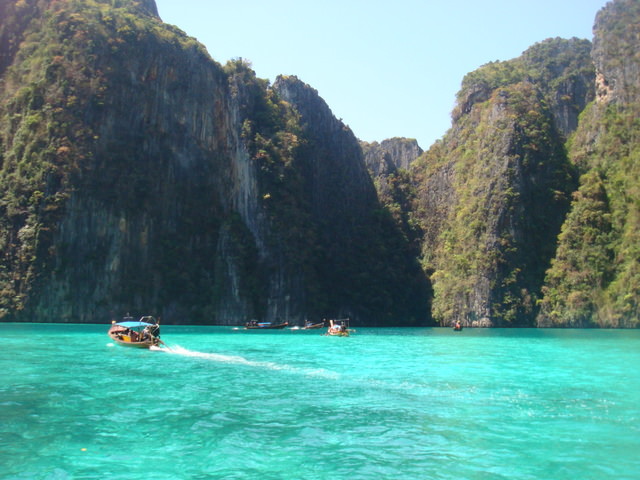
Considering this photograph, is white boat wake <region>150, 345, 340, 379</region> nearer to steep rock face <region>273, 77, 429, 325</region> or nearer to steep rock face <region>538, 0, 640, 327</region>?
steep rock face <region>273, 77, 429, 325</region>

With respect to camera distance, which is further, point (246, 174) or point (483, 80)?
point (483, 80)

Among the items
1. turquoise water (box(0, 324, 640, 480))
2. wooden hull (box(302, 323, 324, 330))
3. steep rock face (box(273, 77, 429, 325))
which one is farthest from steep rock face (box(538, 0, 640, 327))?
turquoise water (box(0, 324, 640, 480))

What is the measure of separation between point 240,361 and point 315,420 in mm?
15193

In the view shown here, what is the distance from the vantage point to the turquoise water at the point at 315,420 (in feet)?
40.4

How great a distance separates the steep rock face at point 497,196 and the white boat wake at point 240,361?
59.5 m

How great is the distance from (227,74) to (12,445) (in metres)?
92.1

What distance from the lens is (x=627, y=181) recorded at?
89125mm

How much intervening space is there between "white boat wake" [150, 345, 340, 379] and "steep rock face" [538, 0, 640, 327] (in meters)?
60.7

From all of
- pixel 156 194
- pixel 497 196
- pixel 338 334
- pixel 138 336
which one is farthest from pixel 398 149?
pixel 138 336

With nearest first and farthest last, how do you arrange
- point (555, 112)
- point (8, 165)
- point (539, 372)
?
point (539, 372) < point (8, 165) < point (555, 112)

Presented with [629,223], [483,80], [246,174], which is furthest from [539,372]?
[483,80]

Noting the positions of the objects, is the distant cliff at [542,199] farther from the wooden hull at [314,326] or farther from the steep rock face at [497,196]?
the wooden hull at [314,326]

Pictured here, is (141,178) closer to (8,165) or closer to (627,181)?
(8,165)

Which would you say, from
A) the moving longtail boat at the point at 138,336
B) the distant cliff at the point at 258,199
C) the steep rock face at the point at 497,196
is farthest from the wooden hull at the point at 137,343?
the steep rock face at the point at 497,196
